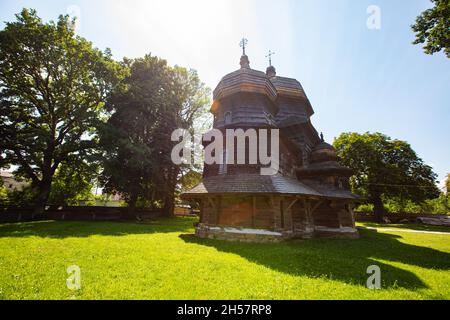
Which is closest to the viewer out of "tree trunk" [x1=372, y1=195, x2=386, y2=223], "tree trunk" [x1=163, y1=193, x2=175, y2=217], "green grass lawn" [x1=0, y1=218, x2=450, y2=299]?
"green grass lawn" [x1=0, y1=218, x2=450, y2=299]

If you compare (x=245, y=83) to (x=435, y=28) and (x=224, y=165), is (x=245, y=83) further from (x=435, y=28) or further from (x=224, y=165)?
(x=435, y=28)

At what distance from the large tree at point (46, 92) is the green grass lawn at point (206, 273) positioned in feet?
48.3

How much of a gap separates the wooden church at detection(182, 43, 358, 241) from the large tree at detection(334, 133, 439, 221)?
18.5 metres

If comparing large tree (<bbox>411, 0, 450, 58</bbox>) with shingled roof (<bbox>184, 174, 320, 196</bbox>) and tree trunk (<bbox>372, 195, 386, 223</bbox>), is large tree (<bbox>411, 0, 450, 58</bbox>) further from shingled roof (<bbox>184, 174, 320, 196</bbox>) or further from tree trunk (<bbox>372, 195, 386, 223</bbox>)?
tree trunk (<bbox>372, 195, 386, 223</bbox>)

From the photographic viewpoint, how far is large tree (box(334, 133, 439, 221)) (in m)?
31.9

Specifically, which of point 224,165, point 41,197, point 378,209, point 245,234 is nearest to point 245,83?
point 224,165

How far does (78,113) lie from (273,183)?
2114cm

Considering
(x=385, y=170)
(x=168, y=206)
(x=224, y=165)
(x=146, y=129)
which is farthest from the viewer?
(x=385, y=170)

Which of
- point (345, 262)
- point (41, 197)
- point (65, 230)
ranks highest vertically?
point (41, 197)

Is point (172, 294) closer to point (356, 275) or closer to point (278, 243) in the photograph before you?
point (356, 275)

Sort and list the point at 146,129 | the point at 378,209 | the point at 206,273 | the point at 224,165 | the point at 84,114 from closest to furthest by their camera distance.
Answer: the point at 206,273
the point at 224,165
the point at 84,114
the point at 146,129
the point at 378,209

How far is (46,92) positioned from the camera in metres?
21.6

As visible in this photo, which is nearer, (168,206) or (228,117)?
(228,117)

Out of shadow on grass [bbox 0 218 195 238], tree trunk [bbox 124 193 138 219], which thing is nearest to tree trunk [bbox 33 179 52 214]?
shadow on grass [bbox 0 218 195 238]
